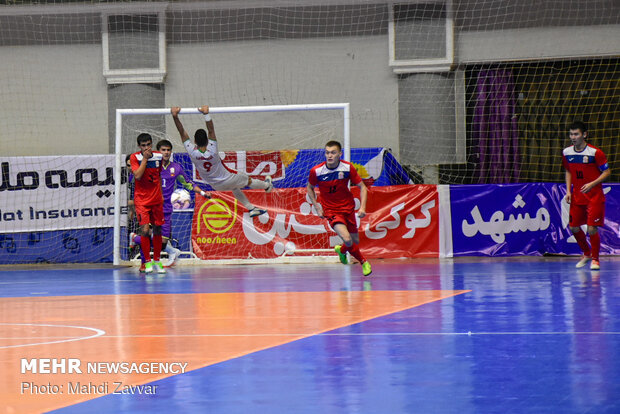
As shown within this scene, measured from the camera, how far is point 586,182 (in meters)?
12.8

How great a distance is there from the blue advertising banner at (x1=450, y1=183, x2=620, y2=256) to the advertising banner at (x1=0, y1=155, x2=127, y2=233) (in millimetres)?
6438

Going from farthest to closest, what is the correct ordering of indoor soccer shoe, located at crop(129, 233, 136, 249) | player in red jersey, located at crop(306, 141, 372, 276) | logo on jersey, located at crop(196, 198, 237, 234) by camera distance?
logo on jersey, located at crop(196, 198, 237, 234)
indoor soccer shoe, located at crop(129, 233, 136, 249)
player in red jersey, located at crop(306, 141, 372, 276)

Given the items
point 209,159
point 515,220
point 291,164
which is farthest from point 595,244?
point 291,164

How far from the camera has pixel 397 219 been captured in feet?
54.1

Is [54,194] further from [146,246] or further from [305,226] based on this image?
[305,226]

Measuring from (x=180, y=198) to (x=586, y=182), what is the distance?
7209 millimetres

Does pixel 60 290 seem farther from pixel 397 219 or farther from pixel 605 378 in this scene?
pixel 605 378

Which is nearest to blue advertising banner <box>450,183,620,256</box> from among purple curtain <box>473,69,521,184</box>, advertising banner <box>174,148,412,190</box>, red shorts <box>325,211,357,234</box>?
advertising banner <box>174,148,412,190</box>

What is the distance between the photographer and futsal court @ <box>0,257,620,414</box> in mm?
4762

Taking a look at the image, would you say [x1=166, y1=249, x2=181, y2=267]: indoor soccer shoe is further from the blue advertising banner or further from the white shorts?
the blue advertising banner

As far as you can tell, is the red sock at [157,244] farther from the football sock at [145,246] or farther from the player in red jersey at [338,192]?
the player in red jersey at [338,192]

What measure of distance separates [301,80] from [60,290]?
32.6ft

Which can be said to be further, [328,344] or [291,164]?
[291,164]

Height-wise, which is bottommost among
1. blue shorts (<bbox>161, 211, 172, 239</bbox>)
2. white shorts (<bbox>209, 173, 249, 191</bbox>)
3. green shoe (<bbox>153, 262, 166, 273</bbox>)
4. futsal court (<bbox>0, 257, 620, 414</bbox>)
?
futsal court (<bbox>0, 257, 620, 414</bbox>)
